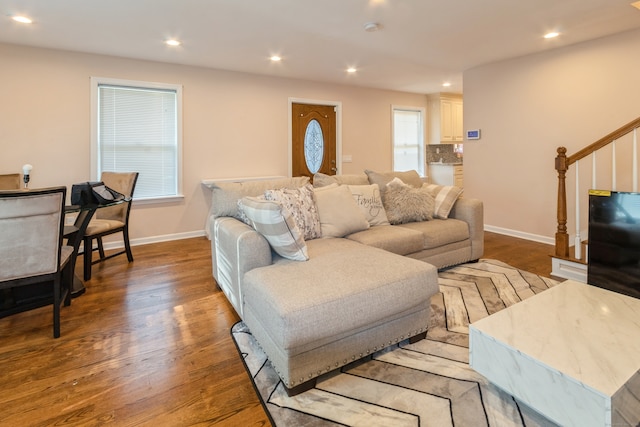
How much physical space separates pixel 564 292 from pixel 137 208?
4.56 metres

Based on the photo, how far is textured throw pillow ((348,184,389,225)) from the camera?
304 centimetres

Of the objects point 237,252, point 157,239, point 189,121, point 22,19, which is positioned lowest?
point 157,239

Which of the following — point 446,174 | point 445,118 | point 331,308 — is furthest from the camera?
point 445,118

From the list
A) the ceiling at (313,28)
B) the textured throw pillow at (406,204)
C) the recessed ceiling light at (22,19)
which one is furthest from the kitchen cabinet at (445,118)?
the recessed ceiling light at (22,19)

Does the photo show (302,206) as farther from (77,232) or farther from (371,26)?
(371,26)

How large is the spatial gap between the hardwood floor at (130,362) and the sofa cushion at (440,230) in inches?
33.2

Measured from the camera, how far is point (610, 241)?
2.47 m

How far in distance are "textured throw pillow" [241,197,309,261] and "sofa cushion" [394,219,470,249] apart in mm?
1368

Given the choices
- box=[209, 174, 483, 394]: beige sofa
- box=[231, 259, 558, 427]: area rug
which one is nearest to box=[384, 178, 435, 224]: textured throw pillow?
box=[209, 174, 483, 394]: beige sofa

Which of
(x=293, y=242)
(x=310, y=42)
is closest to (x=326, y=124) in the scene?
(x=310, y=42)

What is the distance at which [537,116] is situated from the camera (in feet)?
14.1

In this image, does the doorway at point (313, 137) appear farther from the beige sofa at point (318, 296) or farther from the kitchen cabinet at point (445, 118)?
the beige sofa at point (318, 296)

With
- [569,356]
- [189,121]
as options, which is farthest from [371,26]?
[569,356]

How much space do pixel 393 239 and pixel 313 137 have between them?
3436 mm
